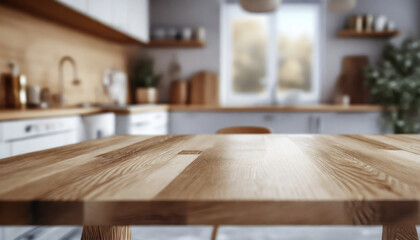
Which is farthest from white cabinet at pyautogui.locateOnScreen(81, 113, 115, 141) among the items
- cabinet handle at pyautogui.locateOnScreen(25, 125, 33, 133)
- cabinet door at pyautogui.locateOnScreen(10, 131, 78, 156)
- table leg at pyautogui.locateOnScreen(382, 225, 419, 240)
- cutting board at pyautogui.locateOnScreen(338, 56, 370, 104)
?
cutting board at pyautogui.locateOnScreen(338, 56, 370, 104)

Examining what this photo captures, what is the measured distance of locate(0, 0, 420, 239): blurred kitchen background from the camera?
239 centimetres

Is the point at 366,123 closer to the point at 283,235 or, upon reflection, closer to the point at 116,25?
the point at 283,235

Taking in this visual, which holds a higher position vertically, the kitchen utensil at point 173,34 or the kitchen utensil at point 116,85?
the kitchen utensil at point 173,34

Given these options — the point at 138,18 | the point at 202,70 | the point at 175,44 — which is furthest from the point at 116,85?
the point at 202,70

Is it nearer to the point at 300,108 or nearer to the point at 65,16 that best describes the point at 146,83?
the point at 65,16

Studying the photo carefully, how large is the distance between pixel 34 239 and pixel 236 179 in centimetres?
193

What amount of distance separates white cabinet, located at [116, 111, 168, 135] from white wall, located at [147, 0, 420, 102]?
0.99m

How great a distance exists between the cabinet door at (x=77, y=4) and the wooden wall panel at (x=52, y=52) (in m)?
0.43

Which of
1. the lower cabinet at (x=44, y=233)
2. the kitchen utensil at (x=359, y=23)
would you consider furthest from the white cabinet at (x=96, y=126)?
the kitchen utensil at (x=359, y=23)

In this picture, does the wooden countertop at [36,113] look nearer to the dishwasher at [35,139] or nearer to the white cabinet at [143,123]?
the dishwasher at [35,139]

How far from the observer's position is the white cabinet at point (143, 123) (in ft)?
9.66

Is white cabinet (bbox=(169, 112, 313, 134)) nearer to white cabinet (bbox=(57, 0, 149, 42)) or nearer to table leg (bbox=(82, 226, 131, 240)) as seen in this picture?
white cabinet (bbox=(57, 0, 149, 42))

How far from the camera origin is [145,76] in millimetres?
4375

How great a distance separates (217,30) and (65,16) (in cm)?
222
